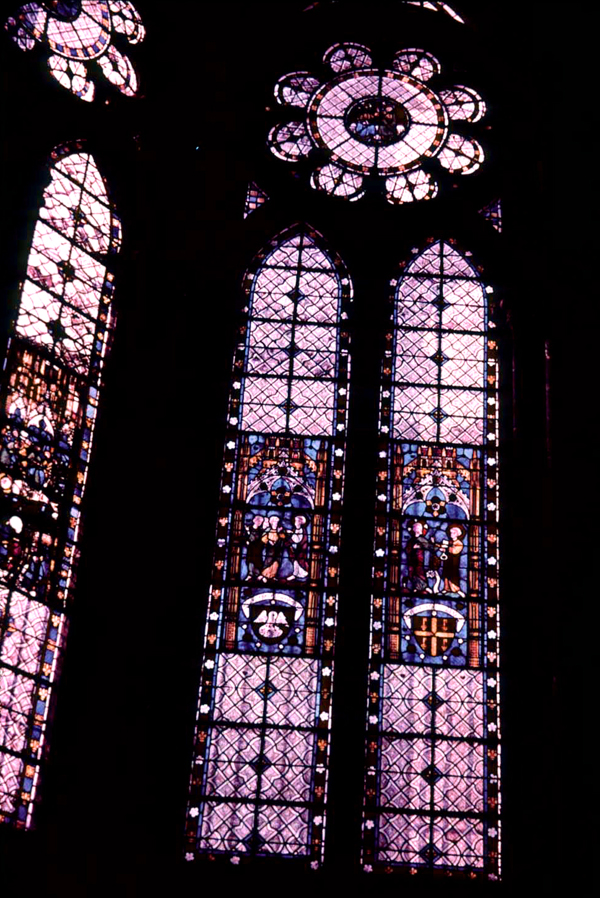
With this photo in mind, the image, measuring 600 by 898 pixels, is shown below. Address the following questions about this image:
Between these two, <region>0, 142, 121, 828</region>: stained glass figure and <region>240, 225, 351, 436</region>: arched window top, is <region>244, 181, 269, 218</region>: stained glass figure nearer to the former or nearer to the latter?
<region>240, 225, 351, 436</region>: arched window top

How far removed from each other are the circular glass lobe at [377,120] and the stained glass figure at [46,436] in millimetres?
2156

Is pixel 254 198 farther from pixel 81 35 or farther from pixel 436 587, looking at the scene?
pixel 436 587

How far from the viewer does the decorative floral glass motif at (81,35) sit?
11141mm

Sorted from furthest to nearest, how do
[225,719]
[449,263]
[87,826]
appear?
[449,263] < [225,719] < [87,826]

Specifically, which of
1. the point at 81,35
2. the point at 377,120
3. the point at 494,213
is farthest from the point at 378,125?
the point at 81,35

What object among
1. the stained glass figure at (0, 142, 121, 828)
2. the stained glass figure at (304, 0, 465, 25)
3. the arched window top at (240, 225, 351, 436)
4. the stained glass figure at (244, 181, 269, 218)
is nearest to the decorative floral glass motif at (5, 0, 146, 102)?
the stained glass figure at (0, 142, 121, 828)

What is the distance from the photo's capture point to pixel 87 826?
29.8ft

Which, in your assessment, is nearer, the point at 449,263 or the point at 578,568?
the point at 578,568

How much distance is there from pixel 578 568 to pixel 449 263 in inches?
108

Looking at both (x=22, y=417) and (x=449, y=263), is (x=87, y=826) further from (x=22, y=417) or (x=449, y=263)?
(x=449, y=263)

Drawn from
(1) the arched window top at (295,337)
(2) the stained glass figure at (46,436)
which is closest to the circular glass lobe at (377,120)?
(1) the arched window top at (295,337)

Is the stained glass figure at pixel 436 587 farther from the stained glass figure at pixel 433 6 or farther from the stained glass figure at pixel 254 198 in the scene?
the stained glass figure at pixel 433 6

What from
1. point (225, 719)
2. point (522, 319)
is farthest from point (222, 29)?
point (225, 719)

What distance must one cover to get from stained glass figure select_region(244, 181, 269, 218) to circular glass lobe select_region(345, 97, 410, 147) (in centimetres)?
90
